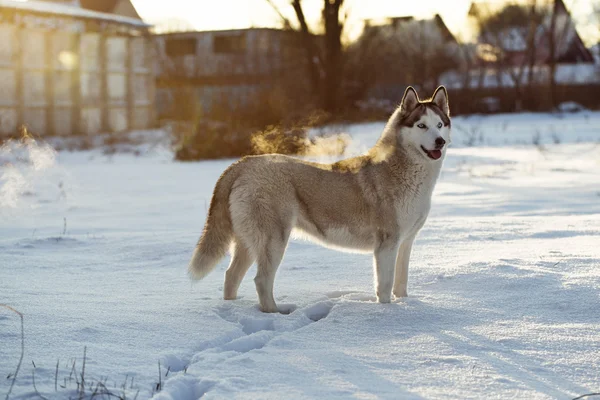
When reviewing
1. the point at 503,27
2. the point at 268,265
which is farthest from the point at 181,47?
the point at 268,265

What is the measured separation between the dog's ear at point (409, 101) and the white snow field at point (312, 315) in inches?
52.1

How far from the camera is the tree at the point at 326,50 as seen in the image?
91.3 ft

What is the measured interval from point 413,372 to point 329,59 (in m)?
25.7

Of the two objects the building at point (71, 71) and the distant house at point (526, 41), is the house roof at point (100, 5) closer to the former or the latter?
the building at point (71, 71)

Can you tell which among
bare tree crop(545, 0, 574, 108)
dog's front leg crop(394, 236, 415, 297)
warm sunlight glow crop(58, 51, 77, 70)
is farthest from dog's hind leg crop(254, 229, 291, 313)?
bare tree crop(545, 0, 574, 108)

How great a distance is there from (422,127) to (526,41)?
40.2 m

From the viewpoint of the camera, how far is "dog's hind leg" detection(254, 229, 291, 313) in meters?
4.51

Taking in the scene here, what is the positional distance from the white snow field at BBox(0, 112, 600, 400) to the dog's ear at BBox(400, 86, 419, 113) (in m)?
Result: 1.32

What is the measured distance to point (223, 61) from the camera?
35.8 metres

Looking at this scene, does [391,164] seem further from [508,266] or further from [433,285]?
[508,266]

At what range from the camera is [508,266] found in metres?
5.40

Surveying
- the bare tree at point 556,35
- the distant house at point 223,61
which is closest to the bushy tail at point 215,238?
the distant house at point 223,61

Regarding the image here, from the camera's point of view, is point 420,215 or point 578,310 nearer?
point 578,310

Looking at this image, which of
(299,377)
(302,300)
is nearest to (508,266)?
(302,300)
